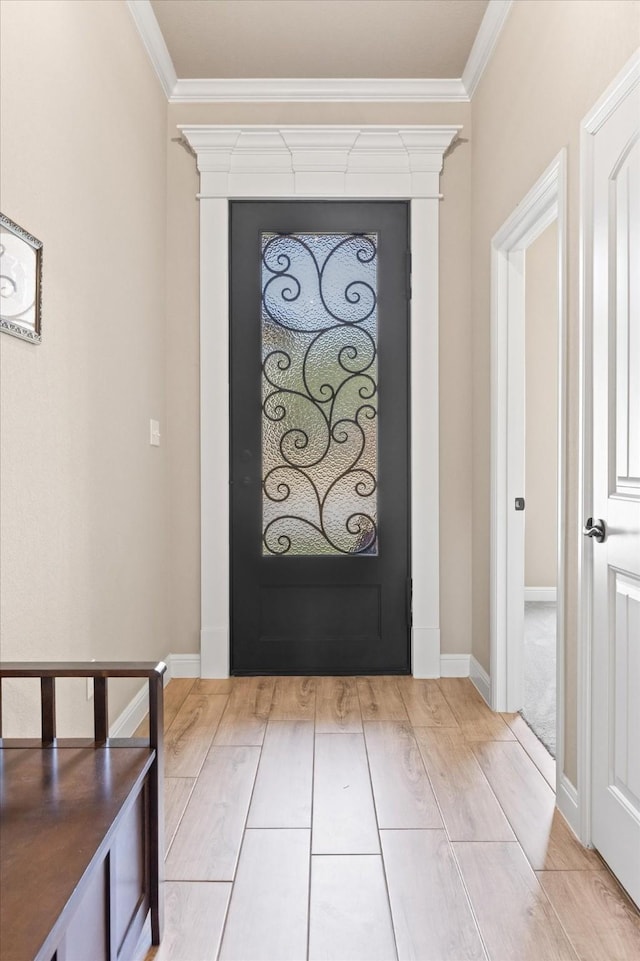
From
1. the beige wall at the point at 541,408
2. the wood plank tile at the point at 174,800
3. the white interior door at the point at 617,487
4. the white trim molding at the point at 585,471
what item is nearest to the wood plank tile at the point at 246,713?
the wood plank tile at the point at 174,800

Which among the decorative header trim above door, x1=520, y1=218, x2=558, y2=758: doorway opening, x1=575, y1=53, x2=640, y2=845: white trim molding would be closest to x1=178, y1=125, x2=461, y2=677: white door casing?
the decorative header trim above door

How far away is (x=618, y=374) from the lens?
178 centimetres

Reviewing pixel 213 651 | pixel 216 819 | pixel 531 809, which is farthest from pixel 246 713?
pixel 531 809

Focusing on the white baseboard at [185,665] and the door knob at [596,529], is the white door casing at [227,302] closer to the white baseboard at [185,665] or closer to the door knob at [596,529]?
the white baseboard at [185,665]

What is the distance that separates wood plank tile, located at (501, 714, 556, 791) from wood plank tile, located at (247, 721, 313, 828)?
81 centimetres

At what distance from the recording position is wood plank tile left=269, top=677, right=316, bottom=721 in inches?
117

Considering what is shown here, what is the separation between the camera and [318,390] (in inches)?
138

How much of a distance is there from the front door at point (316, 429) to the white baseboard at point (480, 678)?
0.41 m

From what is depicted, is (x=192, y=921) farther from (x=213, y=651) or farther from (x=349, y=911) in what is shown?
(x=213, y=651)

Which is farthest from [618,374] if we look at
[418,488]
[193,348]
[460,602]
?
[193,348]

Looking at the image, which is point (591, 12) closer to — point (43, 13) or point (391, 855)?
point (43, 13)

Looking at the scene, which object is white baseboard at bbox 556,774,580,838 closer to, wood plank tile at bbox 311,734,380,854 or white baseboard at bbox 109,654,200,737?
wood plank tile at bbox 311,734,380,854

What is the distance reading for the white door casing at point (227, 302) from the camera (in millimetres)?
3482

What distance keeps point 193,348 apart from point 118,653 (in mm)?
1605
